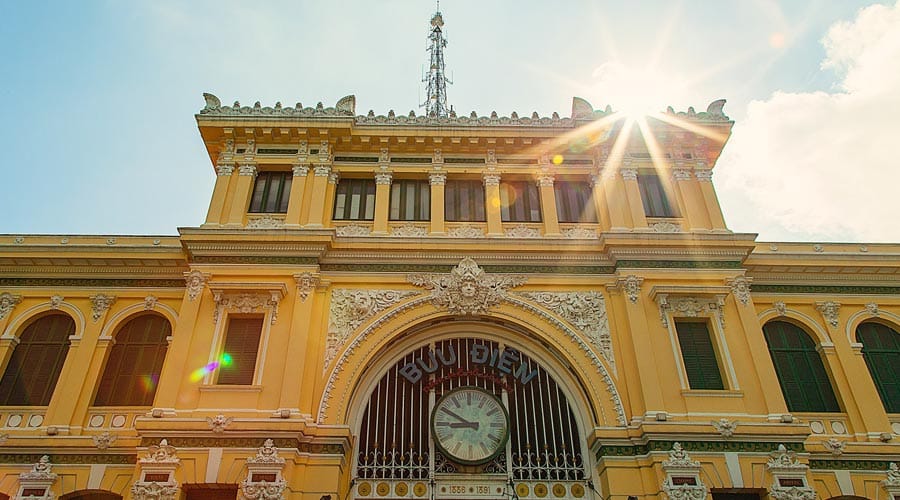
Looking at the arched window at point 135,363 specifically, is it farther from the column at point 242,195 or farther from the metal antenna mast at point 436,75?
the metal antenna mast at point 436,75

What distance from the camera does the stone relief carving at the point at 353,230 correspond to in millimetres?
19430

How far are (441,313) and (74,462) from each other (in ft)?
34.8

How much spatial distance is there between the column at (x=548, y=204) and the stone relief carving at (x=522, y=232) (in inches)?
12.7

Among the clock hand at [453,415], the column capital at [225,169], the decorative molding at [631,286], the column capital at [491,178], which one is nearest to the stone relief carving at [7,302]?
the column capital at [225,169]

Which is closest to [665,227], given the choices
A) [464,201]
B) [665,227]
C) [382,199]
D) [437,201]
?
[665,227]

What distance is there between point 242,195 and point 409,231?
5427 millimetres

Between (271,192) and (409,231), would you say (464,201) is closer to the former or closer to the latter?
(409,231)

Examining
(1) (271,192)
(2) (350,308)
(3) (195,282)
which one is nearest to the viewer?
(3) (195,282)

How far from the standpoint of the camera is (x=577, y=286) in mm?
18516

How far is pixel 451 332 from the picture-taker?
60.2 feet

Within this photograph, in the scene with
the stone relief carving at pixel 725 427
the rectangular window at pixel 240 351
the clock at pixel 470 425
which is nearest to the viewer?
the stone relief carving at pixel 725 427

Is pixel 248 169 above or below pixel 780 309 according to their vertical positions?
above

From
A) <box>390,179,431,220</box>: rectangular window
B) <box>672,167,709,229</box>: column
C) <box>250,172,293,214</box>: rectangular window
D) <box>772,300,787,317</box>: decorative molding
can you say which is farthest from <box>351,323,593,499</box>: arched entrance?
<box>772,300,787,317</box>: decorative molding

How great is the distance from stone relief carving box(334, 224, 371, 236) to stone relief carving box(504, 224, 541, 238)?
4433mm
